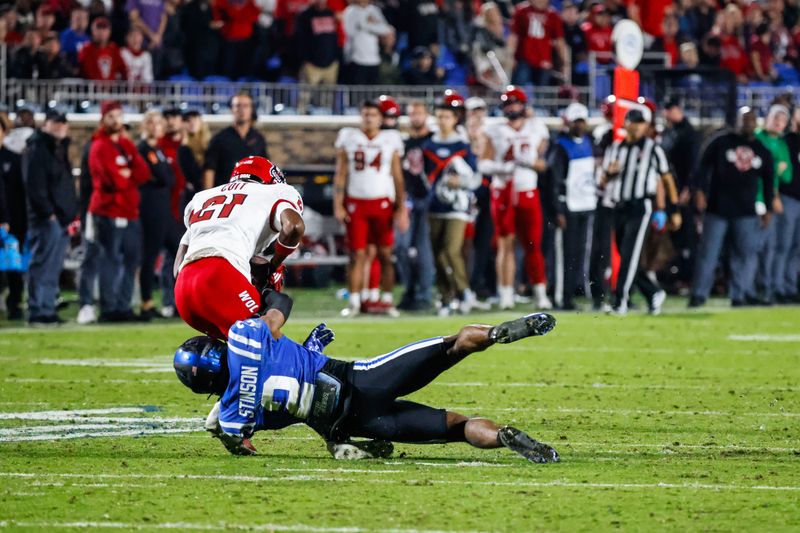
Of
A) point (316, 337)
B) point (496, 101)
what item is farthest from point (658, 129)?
point (316, 337)

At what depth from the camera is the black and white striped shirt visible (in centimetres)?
1672

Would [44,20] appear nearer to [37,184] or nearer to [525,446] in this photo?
[37,184]

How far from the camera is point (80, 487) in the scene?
6.85 metres

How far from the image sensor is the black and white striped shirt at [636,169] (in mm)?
16719

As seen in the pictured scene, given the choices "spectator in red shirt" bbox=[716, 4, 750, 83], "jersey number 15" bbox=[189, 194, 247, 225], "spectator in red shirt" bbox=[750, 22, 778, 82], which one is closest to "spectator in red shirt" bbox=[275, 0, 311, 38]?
"spectator in red shirt" bbox=[716, 4, 750, 83]

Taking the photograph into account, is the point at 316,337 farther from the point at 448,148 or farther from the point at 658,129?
the point at 658,129

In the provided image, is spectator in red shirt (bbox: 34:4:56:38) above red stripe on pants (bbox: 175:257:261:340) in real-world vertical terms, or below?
above

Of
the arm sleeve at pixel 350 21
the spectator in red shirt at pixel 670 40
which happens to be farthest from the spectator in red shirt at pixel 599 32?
the arm sleeve at pixel 350 21

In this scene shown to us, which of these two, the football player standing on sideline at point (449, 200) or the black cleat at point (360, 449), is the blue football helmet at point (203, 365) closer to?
the black cleat at point (360, 449)

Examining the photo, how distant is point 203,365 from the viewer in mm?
7559

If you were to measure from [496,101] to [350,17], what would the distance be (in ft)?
8.09

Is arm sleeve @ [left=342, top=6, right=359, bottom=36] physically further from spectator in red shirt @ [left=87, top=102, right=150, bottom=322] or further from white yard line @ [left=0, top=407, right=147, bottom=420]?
white yard line @ [left=0, top=407, right=147, bottom=420]

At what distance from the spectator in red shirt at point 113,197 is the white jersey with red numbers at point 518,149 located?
3.93m

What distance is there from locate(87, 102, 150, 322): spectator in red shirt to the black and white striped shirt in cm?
487
